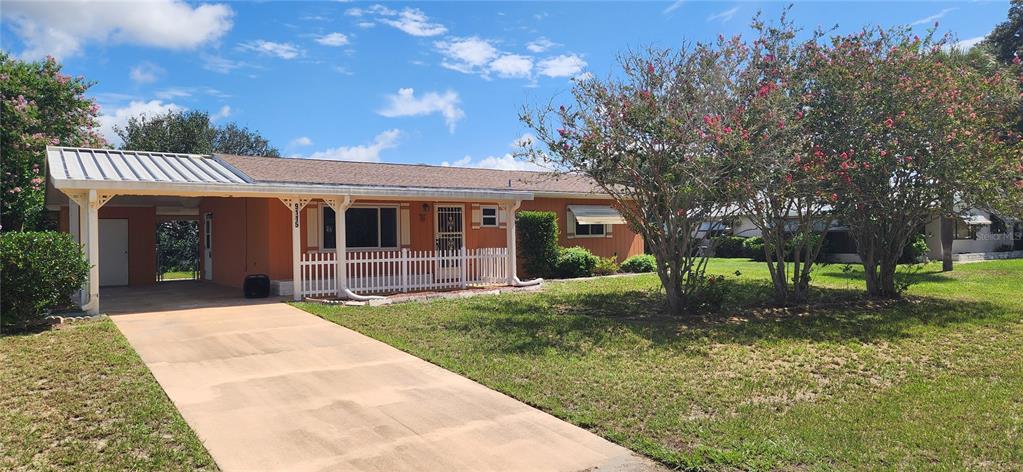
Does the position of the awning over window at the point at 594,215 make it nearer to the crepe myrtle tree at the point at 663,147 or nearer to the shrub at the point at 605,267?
the shrub at the point at 605,267

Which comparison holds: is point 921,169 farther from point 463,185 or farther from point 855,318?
point 463,185

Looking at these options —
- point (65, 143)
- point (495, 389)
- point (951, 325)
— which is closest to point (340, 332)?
point (495, 389)

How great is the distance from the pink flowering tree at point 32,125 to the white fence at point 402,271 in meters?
8.99

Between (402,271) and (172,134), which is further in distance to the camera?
(172,134)

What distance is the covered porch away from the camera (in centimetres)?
1119

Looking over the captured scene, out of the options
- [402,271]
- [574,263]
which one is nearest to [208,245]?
[402,271]

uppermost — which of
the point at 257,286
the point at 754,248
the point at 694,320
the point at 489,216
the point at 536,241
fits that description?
the point at 489,216

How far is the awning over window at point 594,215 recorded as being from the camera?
19.6 metres

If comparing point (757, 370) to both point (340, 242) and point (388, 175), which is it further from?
point (388, 175)

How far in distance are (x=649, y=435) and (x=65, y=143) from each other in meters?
21.4

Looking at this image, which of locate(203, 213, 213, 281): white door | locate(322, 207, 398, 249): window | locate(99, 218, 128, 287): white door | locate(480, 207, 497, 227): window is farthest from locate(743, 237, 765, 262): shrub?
locate(99, 218, 128, 287): white door

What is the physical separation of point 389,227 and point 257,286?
360cm

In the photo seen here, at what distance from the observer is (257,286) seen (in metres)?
13.2

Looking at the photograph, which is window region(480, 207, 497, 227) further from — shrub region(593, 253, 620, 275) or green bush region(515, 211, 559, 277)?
shrub region(593, 253, 620, 275)
